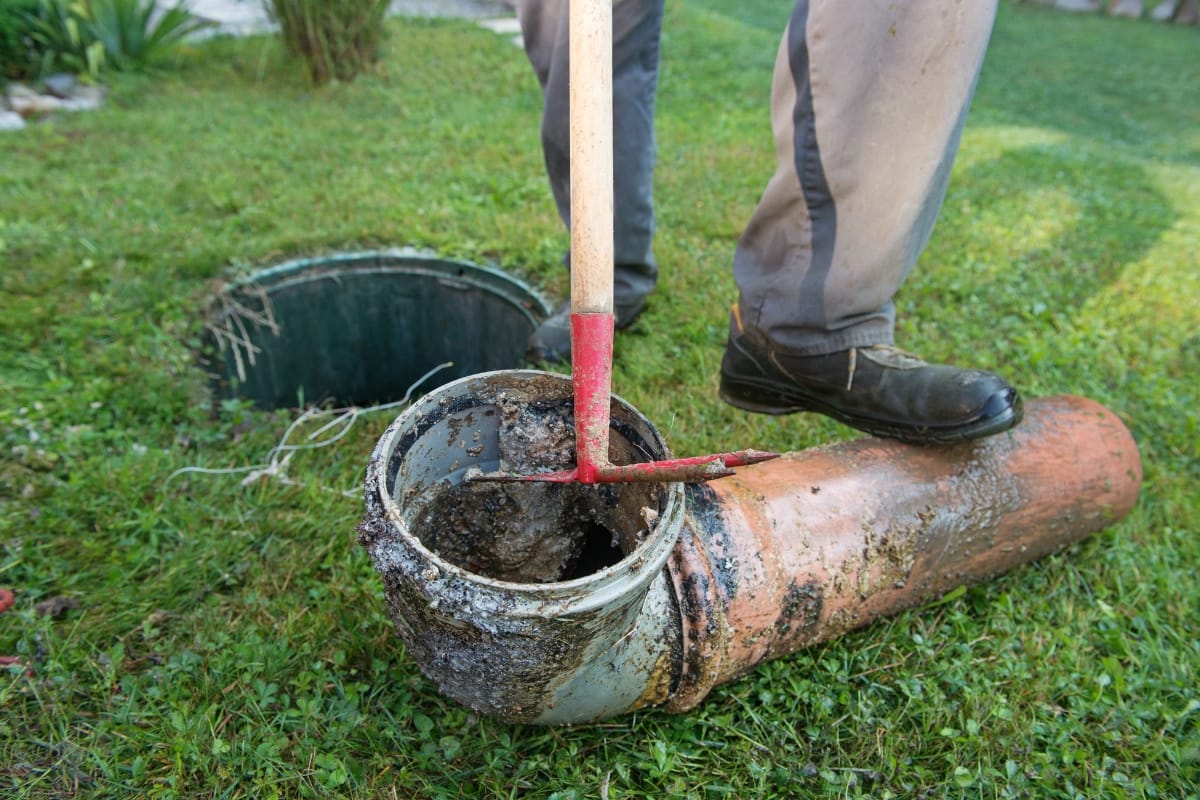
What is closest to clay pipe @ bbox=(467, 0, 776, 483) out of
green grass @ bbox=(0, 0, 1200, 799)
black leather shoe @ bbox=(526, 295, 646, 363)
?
green grass @ bbox=(0, 0, 1200, 799)

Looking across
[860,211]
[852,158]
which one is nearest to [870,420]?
[860,211]

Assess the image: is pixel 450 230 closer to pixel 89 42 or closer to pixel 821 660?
pixel 821 660

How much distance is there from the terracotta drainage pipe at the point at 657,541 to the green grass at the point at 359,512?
16 cm

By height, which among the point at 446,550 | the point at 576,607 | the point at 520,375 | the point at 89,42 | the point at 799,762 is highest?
the point at 89,42

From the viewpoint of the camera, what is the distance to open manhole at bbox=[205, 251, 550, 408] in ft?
9.84

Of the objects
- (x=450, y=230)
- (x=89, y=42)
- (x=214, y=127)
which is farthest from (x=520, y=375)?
(x=89, y=42)

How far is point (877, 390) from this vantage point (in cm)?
183

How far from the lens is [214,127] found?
4.49 m

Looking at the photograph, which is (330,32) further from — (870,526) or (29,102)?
(870,526)

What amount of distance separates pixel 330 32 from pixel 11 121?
75.0 inches

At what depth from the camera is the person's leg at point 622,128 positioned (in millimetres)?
2191

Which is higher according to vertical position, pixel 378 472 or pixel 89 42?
pixel 89 42

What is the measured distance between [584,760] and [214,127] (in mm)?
4322

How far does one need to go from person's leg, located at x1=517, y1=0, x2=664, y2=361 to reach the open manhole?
14.0 inches
